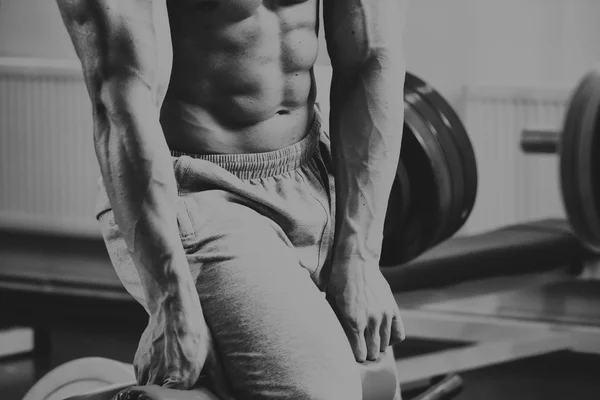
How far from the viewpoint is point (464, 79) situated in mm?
4258

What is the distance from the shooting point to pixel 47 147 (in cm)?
479

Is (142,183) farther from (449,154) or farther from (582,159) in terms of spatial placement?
(582,159)

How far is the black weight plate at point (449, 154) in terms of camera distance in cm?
216

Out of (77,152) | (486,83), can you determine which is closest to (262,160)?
(486,83)

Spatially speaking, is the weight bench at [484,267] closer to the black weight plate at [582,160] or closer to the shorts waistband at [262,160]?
the black weight plate at [582,160]

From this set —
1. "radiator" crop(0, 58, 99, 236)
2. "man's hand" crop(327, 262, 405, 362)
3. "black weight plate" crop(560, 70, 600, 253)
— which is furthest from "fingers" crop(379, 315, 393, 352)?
"radiator" crop(0, 58, 99, 236)

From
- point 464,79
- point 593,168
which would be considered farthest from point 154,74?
point 464,79

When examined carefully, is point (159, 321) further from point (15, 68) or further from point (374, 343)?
point (15, 68)

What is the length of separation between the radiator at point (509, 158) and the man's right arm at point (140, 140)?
3207mm

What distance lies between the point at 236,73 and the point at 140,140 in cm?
17

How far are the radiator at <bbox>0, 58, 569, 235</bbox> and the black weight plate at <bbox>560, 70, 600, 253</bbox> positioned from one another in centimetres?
174

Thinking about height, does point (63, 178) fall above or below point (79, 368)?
below

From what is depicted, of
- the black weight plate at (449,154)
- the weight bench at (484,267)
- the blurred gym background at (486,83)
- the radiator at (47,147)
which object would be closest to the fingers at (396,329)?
the black weight plate at (449,154)

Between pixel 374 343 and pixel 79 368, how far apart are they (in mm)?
821
